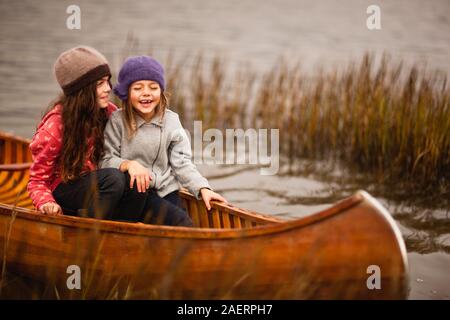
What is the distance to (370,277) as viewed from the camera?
2602mm

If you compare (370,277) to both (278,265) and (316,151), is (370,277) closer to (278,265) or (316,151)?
(278,265)

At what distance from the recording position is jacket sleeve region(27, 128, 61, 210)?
3.02 metres

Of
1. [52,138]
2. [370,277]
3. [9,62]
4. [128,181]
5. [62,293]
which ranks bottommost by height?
[62,293]

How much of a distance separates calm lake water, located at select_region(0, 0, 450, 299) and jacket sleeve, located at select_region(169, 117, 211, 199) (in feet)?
4.93

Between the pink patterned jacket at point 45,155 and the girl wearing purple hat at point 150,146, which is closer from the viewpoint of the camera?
the pink patterned jacket at point 45,155

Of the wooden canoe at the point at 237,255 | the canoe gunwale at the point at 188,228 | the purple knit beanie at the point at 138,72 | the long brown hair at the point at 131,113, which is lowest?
the wooden canoe at the point at 237,255

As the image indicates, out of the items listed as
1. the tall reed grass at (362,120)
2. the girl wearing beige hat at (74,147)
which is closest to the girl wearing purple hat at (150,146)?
the girl wearing beige hat at (74,147)

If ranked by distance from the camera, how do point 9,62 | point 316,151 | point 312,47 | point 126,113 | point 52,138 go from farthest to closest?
1. point 312,47
2. point 9,62
3. point 316,151
4. point 126,113
5. point 52,138

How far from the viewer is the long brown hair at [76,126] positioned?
9.98 ft

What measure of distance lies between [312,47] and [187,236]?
12060mm

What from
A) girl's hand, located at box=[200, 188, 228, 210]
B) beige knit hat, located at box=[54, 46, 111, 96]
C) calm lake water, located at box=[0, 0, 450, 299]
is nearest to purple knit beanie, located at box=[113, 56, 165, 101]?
beige knit hat, located at box=[54, 46, 111, 96]

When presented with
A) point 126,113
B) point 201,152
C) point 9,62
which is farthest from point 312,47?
point 126,113

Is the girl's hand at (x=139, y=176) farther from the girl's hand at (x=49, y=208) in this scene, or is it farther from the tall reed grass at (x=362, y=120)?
the tall reed grass at (x=362, y=120)
